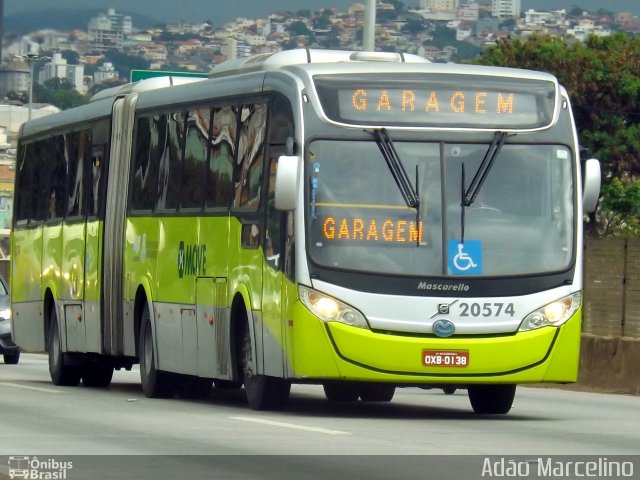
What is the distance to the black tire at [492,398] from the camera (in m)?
18.6

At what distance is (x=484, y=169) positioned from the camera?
17391mm

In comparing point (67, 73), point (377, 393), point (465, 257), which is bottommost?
point (67, 73)

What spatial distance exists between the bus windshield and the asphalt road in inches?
53.8

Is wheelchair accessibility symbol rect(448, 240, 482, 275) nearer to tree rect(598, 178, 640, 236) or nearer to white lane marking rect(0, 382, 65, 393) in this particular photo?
white lane marking rect(0, 382, 65, 393)

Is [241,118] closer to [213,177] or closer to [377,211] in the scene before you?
[213,177]

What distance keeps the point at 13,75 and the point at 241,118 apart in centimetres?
13032

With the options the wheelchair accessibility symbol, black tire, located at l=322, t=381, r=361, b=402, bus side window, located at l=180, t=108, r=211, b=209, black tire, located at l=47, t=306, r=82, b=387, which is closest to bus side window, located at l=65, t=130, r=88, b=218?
black tire, located at l=47, t=306, r=82, b=387

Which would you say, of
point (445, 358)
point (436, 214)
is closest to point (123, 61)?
point (436, 214)

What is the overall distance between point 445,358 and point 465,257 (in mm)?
873

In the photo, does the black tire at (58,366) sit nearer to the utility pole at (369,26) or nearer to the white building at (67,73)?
the utility pole at (369,26)

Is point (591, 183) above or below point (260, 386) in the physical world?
above

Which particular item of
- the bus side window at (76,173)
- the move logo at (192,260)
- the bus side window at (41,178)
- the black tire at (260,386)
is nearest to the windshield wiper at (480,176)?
the black tire at (260,386)

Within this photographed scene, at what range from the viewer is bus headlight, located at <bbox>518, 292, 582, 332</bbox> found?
56.6 feet

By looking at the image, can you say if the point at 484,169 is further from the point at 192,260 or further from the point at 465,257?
the point at 192,260
